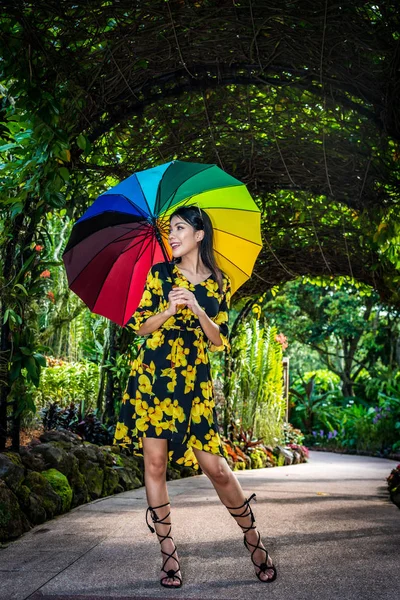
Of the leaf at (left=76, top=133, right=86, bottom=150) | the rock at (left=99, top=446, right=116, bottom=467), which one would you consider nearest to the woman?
the leaf at (left=76, top=133, right=86, bottom=150)

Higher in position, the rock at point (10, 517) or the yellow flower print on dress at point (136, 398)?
the yellow flower print on dress at point (136, 398)

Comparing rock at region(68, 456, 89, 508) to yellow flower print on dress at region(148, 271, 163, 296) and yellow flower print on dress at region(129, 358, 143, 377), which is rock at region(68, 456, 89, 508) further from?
yellow flower print on dress at region(148, 271, 163, 296)

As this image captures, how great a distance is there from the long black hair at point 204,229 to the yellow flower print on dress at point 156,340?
35 cm

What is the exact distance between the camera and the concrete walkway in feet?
8.48

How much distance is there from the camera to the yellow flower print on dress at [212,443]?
2.70 metres

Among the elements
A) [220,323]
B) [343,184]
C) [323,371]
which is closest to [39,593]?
[220,323]

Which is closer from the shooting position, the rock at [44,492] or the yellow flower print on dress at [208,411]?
the yellow flower print on dress at [208,411]

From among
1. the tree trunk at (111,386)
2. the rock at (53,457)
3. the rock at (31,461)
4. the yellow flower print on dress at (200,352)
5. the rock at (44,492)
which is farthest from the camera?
the tree trunk at (111,386)

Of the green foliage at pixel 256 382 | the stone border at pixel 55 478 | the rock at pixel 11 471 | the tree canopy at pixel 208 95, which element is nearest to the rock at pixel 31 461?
the stone border at pixel 55 478

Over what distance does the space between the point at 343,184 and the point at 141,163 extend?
166cm

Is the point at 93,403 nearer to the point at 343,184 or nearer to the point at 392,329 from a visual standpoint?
the point at 343,184

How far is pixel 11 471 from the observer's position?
382cm

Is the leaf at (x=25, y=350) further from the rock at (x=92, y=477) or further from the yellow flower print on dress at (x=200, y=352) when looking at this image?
the yellow flower print on dress at (x=200, y=352)

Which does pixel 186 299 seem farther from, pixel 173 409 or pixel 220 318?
pixel 173 409
